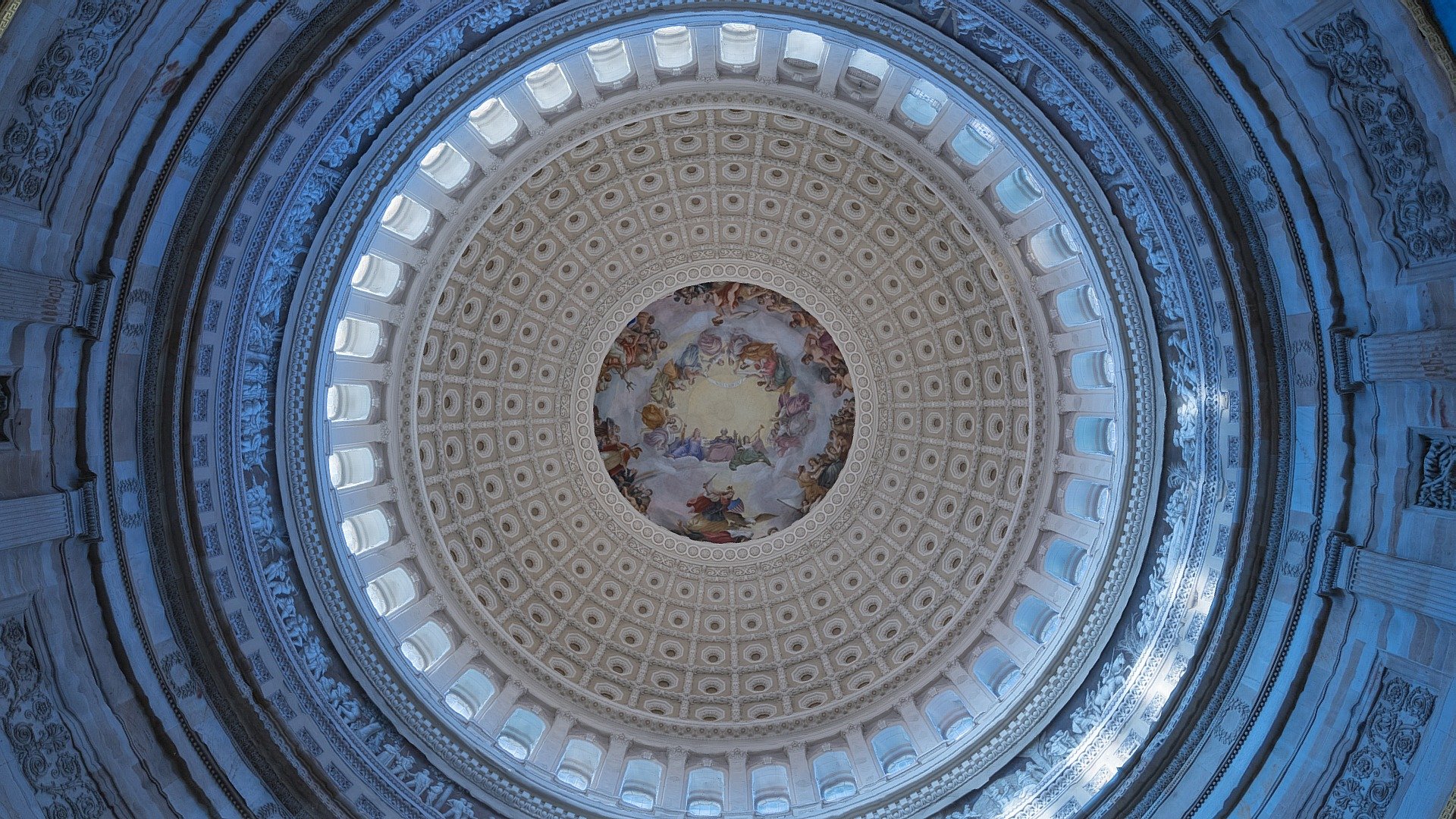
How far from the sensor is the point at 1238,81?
39.2 feet

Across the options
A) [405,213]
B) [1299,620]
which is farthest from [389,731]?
[1299,620]

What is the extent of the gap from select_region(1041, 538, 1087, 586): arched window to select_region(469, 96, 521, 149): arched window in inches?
630

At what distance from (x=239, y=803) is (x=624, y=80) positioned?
15.6m

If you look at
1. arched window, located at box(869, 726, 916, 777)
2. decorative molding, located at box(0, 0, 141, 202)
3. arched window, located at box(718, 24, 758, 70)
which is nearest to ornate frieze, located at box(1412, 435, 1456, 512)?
arched window, located at box(869, 726, 916, 777)

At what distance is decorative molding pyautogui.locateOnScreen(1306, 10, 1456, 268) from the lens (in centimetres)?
1056

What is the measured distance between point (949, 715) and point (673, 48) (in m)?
16.8

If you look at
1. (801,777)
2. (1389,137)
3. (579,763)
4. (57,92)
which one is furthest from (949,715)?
(57,92)

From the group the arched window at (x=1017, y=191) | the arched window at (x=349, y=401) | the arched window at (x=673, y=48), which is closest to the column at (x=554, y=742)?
the arched window at (x=349, y=401)

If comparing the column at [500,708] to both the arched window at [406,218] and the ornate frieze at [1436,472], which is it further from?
the ornate frieze at [1436,472]

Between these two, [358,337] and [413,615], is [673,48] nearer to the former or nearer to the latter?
[358,337]

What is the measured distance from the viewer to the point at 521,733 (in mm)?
21719

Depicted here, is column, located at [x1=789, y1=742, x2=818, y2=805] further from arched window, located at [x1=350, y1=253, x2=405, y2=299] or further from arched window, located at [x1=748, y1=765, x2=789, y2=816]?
arched window, located at [x1=350, y1=253, x2=405, y2=299]

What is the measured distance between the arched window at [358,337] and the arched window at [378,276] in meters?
0.71

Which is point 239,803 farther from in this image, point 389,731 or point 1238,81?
point 1238,81
